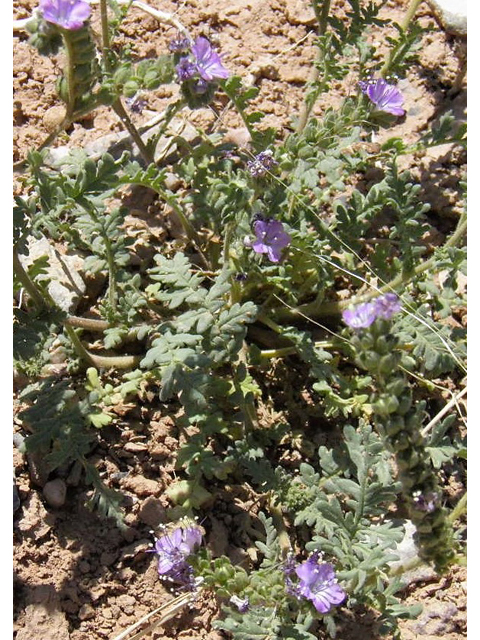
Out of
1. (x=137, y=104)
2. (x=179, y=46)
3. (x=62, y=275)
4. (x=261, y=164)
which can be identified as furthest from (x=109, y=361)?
(x=137, y=104)

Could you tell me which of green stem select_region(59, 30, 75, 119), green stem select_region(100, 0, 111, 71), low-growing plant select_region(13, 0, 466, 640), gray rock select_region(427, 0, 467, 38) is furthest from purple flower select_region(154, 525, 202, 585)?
gray rock select_region(427, 0, 467, 38)

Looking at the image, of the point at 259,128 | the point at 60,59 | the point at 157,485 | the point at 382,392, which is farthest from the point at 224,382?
the point at 60,59

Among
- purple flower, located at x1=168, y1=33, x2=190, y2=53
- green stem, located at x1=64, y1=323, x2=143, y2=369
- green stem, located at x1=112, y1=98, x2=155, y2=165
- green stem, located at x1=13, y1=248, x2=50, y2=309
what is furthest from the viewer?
green stem, located at x1=112, y1=98, x2=155, y2=165

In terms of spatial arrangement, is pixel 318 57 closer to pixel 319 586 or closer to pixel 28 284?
pixel 28 284

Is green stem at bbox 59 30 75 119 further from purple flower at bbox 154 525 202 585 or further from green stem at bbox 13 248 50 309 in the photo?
purple flower at bbox 154 525 202 585

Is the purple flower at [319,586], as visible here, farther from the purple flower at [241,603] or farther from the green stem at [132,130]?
the green stem at [132,130]

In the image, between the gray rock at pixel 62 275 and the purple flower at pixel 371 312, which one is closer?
the purple flower at pixel 371 312

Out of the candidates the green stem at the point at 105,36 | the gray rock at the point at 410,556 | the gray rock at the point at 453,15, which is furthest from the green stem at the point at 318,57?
the gray rock at the point at 410,556
